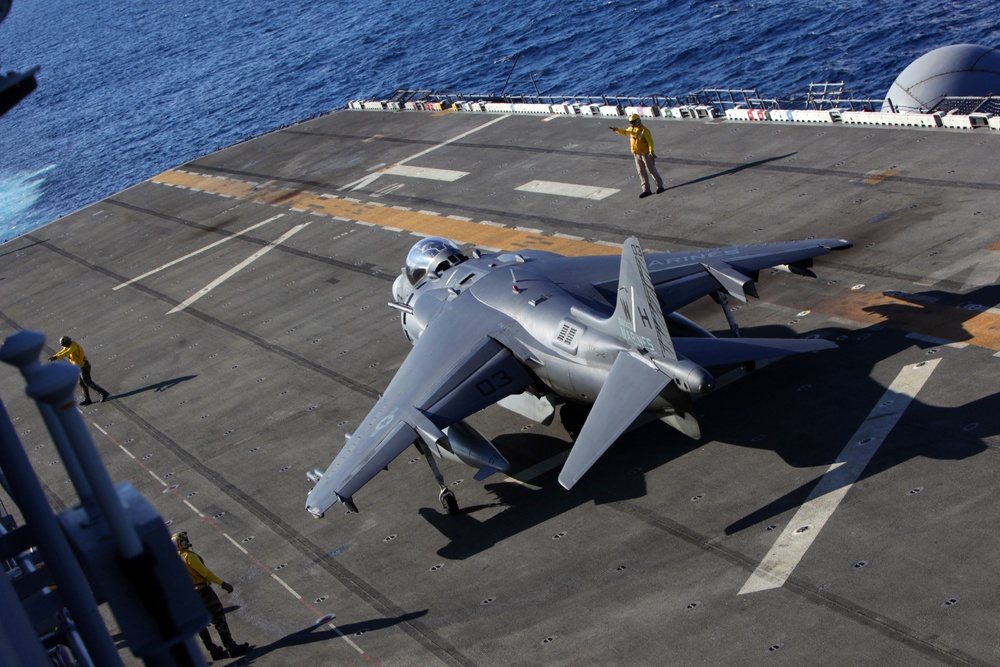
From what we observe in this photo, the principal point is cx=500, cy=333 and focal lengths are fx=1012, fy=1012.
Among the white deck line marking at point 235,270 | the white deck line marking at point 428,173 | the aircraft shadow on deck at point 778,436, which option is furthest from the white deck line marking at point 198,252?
the aircraft shadow on deck at point 778,436

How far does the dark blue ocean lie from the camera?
71.7 meters

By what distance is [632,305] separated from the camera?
20250mm

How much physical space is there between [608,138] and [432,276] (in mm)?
22170

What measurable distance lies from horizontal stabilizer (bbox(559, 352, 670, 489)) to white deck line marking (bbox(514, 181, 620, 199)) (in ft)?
69.7

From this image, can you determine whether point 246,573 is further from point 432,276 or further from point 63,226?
point 63,226

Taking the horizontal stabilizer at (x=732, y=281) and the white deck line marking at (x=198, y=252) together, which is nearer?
the horizontal stabilizer at (x=732, y=281)

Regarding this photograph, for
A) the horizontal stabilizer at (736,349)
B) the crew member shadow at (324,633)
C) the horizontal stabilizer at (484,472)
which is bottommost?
the crew member shadow at (324,633)

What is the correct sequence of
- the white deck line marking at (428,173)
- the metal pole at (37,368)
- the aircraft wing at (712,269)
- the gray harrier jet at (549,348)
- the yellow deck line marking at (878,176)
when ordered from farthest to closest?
the white deck line marking at (428,173) → the yellow deck line marking at (878,176) → the aircraft wing at (712,269) → the gray harrier jet at (549,348) → the metal pole at (37,368)

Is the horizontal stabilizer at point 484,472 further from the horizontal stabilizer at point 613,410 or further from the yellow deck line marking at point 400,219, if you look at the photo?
the yellow deck line marking at point 400,219

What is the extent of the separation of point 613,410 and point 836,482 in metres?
4.59

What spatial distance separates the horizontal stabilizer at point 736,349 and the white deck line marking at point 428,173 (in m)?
28.9

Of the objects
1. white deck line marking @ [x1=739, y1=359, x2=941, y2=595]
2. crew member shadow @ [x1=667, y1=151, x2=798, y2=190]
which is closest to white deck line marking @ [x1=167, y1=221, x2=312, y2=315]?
crew member shadow @ [x1=667, y1=151, x2=798, y2=190]

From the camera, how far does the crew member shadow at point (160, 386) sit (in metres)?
35.0

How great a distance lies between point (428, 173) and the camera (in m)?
50.4
